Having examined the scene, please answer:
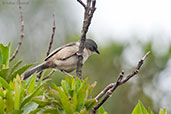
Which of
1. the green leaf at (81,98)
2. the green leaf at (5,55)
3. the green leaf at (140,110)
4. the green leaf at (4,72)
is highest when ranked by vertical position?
the green leaf at (5,55)

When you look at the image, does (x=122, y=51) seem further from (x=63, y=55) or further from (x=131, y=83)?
(x=63, y=55)

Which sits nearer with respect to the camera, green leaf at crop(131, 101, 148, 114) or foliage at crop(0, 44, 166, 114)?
foliage at crop(0, 44, 166, 114)

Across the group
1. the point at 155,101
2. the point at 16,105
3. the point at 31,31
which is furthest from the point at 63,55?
the point at 31,31

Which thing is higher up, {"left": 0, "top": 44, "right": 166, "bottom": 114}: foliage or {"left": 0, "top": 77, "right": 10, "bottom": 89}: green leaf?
{"left": 0, "top": 77, "right": 10, "bottom": 89}: green leaf

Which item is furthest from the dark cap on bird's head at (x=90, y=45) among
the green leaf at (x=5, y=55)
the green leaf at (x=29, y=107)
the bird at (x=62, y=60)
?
the green leaf at (x=29, y=107)

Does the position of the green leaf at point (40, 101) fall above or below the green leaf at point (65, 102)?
above

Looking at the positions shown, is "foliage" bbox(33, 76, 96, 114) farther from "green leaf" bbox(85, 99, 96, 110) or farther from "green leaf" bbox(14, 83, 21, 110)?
"green leaf" bbox(14, 83, 21, 110)

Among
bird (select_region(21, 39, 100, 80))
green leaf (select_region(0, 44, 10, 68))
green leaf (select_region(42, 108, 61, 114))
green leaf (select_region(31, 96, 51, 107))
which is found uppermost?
bird (select_region(21, 39, 100, 80))

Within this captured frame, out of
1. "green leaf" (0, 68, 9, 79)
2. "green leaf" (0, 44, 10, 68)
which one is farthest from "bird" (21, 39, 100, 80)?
"green leaf" (0, 68, 9, 79)

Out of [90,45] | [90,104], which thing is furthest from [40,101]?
[90,45]

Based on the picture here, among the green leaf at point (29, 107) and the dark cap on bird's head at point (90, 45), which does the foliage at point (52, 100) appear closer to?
the green leaf at point (29, 107)

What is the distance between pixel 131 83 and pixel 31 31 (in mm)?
7427

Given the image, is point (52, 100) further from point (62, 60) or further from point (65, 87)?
point (62, 60)

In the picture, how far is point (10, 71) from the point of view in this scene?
3037 mm
